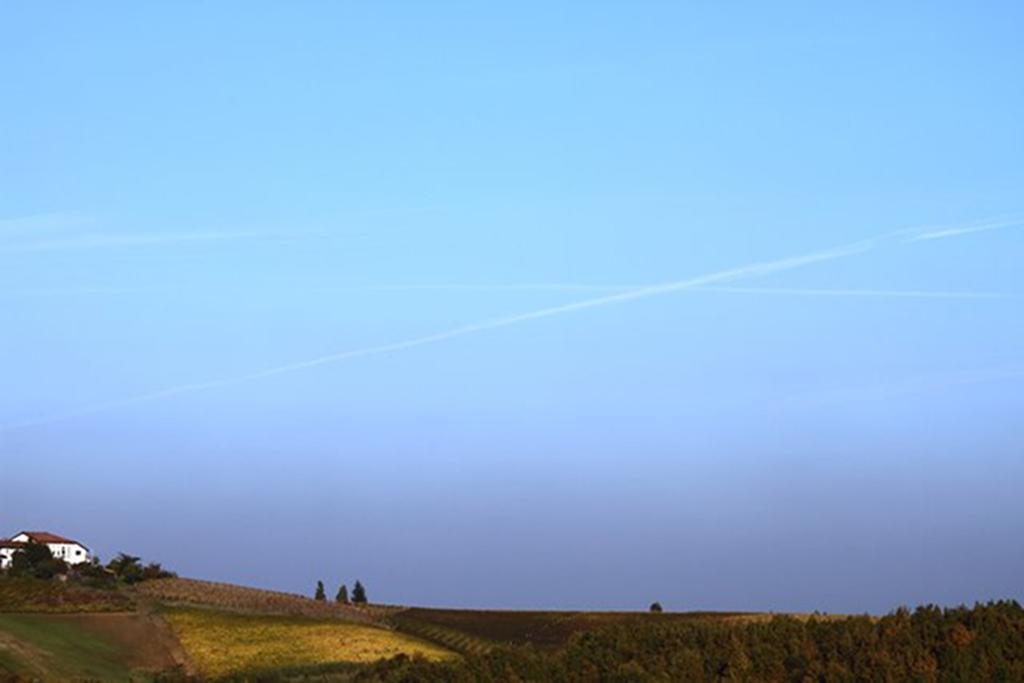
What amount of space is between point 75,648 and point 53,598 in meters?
14.6

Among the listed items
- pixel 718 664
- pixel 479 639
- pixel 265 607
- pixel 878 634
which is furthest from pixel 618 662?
pixel 265 607

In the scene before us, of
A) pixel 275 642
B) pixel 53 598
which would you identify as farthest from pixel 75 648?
pixel 53 598

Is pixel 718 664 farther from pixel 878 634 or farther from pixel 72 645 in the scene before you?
pixel 72 645

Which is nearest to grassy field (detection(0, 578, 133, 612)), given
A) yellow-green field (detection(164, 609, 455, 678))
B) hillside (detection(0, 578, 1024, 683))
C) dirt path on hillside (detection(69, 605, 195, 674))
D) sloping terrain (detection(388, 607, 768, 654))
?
hillside (detection(0, 578, 1024, 683))

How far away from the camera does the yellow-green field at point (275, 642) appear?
60.7 meters

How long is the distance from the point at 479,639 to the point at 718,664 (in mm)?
38619

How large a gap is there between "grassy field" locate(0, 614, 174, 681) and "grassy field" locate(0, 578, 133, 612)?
2264mm

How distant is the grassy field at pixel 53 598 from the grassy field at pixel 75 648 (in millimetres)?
2264

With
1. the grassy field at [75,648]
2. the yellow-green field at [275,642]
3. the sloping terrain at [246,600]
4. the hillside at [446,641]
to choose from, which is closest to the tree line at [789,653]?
the hillside at [446,641]

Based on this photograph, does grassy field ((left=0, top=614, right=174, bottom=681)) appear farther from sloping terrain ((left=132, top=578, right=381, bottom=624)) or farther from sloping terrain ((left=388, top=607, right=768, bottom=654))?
sloping terrain ((left=388, top=607, right=768, bottom=654))

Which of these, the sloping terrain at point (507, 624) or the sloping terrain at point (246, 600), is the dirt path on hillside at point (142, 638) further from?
the sloping terrain at point (507, 624)

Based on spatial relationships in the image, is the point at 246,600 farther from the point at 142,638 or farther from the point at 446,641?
the point at 446,641

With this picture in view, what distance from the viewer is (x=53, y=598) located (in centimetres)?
7544

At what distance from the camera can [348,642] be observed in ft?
214
